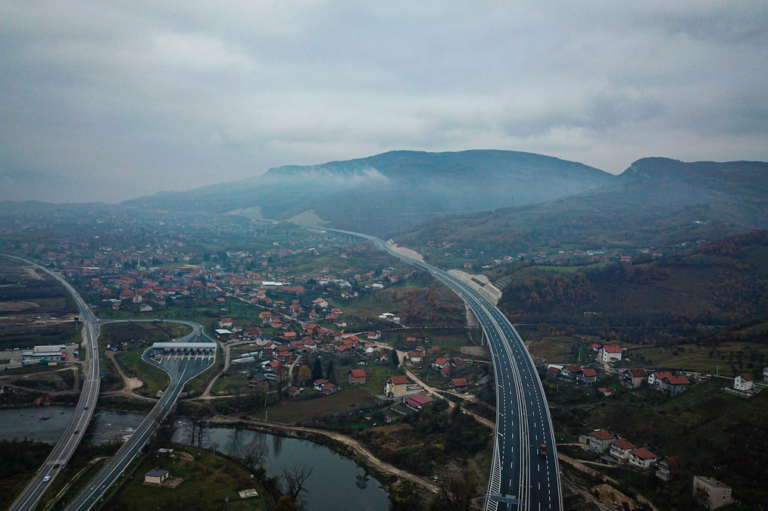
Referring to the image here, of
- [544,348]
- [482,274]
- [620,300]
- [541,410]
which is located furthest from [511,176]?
[541,410]

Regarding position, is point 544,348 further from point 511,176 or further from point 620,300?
point 511,176

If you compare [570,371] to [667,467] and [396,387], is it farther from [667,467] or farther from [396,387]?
[667,467]

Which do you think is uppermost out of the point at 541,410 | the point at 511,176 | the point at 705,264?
the point at 511,176

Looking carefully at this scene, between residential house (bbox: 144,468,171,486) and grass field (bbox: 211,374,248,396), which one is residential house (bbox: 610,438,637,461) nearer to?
residential house (bbox: 144,468,171,486)

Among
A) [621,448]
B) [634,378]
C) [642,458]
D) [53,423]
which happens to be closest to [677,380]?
[634,378]

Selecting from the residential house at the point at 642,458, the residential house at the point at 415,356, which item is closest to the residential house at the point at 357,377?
the residential house at the point at 415,356

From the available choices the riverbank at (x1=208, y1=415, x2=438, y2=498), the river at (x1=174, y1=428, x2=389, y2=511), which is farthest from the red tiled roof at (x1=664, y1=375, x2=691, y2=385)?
the river at (x1=174, y1=428, x2=389, y2=511)
